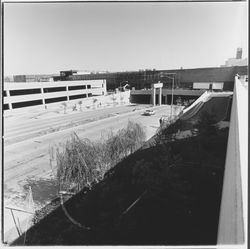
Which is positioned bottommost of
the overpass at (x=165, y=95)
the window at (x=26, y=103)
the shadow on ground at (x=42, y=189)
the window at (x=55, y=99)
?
the shadow on ground at (x=42, y=189)

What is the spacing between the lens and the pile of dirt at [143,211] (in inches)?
140

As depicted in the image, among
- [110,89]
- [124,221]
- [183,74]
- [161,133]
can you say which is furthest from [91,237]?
[110,89]

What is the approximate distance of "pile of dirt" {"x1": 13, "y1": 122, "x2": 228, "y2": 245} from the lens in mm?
3564

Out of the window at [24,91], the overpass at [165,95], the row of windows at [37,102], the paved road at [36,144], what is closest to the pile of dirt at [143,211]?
the paved road at [36,144]

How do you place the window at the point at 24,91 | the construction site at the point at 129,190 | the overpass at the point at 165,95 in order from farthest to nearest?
the overpass at the point at 165,95, the window at the point at 24,91, the construction site at the point at 129,190

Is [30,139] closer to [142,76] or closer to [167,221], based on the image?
[167,221]

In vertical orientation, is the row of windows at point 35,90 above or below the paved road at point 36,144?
above

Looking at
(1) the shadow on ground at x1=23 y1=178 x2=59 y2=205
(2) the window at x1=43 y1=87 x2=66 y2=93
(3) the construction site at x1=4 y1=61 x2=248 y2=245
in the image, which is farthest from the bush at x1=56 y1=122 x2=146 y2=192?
(2) the window at x1=43 y1=87 x2=66 y2=93

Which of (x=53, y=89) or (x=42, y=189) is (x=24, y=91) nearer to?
(x=53, y=89)

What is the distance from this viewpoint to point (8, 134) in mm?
11039

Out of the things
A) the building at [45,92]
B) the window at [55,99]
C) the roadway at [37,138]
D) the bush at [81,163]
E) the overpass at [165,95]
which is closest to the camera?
the bush at [81,163]

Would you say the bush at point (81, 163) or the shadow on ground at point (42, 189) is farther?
the shadow on ground at point (42, 189)

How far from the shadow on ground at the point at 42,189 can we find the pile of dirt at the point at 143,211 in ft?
2.15

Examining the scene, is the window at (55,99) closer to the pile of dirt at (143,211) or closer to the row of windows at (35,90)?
the row of windows at (35,90)
